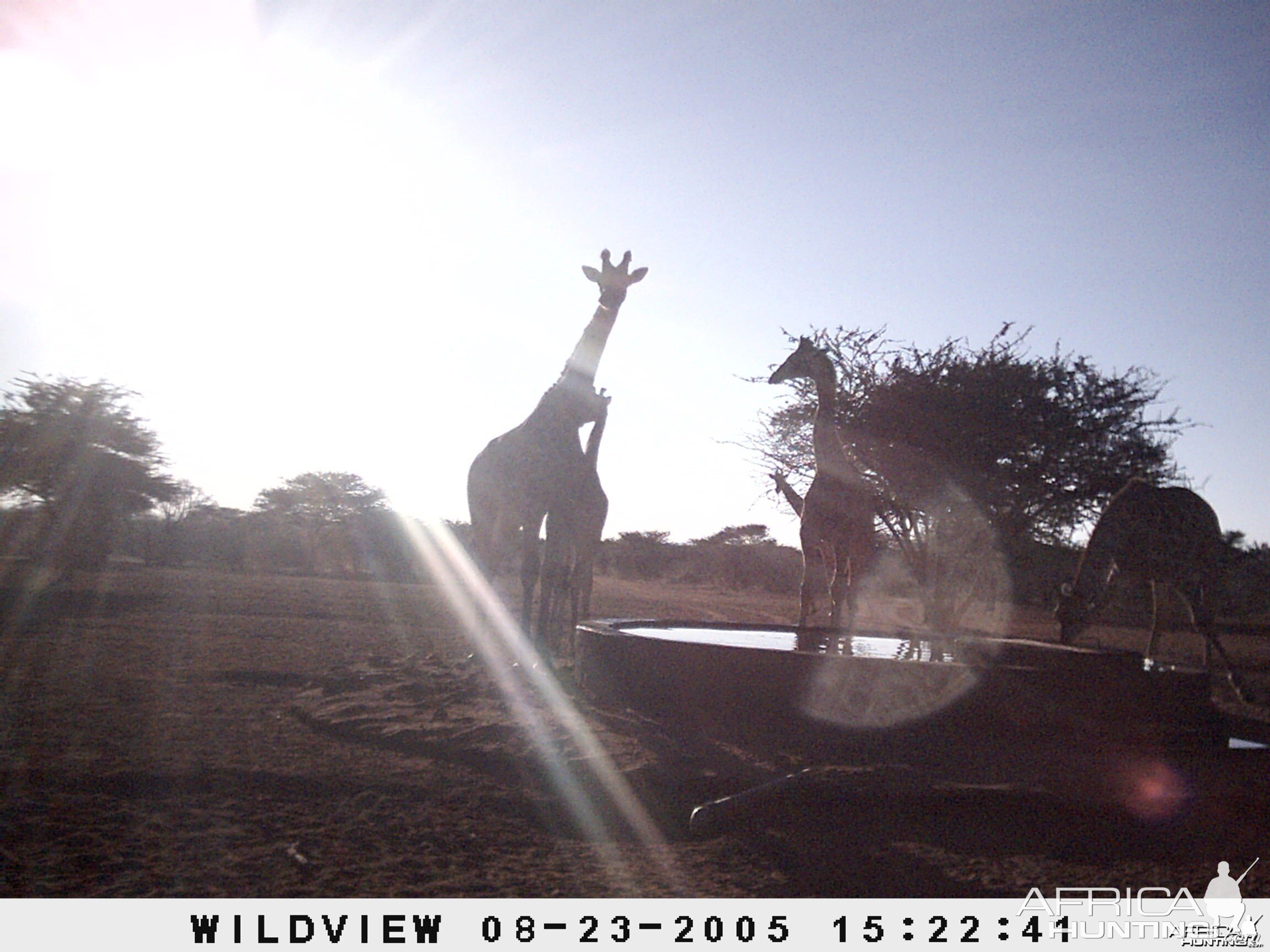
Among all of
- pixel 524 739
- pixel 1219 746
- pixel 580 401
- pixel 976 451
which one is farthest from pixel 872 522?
pixel 976 451

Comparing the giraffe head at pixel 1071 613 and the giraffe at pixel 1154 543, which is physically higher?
the giraffe at pixel 1154 543

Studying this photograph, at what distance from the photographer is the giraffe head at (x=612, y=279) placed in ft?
28.8

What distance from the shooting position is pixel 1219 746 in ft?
19.0

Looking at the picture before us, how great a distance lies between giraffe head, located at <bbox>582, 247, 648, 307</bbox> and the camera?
8.77 meters

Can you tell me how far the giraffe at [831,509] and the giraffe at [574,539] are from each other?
179 centimetres

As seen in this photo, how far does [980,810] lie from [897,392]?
9041mm

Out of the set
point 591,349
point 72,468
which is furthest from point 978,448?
point 72,468

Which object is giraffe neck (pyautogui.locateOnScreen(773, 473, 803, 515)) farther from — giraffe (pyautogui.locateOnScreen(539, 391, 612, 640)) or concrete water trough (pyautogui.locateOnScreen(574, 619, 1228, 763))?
concrete water trough (pyautogui.locateOnScreen(574, 619, 1228, 763))

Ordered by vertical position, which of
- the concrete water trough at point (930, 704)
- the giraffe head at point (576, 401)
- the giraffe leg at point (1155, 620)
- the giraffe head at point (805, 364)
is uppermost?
the giraffe head at point (805, 364)

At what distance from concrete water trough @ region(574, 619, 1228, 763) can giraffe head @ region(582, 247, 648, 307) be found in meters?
3.57

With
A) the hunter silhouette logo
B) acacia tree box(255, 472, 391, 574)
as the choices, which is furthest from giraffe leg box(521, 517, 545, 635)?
acacia tree box(255, 472, 391, 574)

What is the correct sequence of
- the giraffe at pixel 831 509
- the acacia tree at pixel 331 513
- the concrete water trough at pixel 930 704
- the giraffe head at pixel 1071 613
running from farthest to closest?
the acacia tree at pixel 331 513, the giraffe head at pixel 1071 613, the giraffe at pixel 831 509, the concrete water trough at pixel 930 704
